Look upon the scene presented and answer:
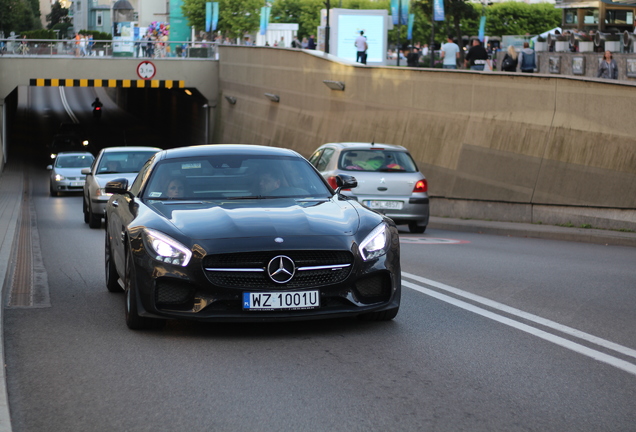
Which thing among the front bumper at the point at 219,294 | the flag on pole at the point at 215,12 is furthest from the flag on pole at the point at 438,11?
the front bumper at the point at 219,294

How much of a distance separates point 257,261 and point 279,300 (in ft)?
1.01

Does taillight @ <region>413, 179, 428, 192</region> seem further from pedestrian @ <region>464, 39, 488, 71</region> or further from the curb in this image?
pedestrian @ <region>464, 39, 488, 71</region>

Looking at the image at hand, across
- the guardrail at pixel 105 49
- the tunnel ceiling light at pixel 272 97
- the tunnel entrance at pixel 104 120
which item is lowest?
the tunnel entrance at pixel 104 120

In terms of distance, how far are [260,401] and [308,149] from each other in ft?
102

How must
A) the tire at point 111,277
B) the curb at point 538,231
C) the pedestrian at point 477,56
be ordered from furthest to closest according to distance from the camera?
the pedestrian at point 477,56 → the curb at point 538,231 → the tire at point 111,277

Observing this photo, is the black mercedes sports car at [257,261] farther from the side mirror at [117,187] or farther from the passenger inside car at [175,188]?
the side mirror at [117,187]

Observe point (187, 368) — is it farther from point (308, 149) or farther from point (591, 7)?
point (591, 7)

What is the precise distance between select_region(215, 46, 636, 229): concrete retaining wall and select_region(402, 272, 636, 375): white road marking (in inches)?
384

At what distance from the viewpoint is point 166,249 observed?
7023mm

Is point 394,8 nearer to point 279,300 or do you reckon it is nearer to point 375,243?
point 375,243

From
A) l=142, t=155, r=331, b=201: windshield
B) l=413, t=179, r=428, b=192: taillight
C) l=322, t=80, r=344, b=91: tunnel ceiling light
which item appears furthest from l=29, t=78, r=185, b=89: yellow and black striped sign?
l=142, t=155, r=331, b=201: windshield

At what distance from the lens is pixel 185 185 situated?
8.39m

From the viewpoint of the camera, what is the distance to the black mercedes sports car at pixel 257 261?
6.91 meters

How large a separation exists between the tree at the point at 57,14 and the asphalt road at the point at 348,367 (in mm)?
170244
